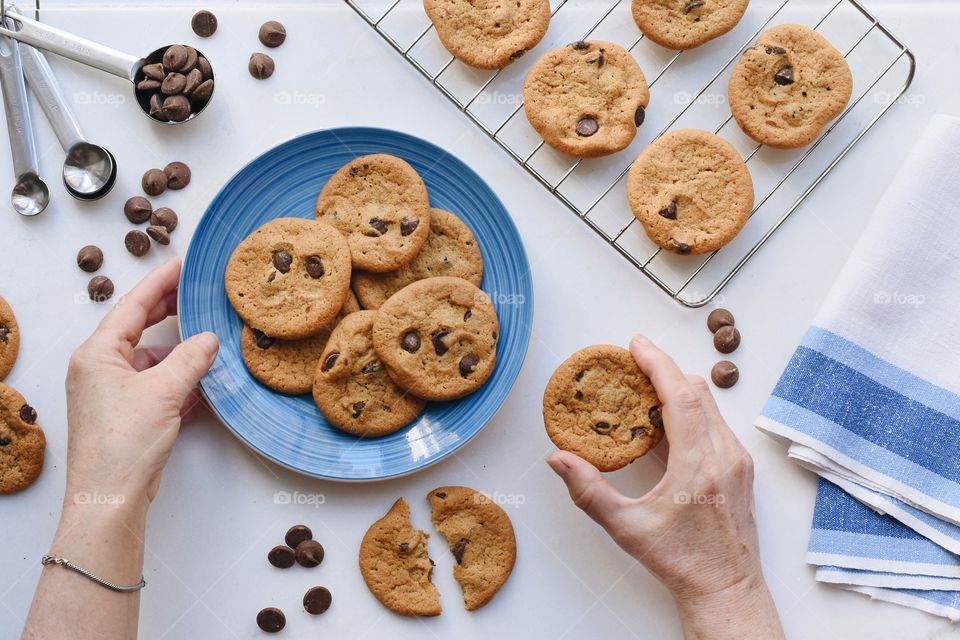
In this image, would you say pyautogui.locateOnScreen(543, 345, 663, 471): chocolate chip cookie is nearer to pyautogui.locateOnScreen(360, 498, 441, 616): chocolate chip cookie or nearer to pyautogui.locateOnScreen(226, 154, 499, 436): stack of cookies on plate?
pyautogui.locateOnScreen(226, 154, 499, 436): stack of cookies on plate

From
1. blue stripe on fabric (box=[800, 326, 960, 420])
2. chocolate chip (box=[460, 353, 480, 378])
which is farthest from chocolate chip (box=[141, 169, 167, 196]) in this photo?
blue stripe on fabric (box=[800, 326, 960, 420])

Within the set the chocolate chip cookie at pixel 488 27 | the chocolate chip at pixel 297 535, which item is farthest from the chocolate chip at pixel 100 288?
the chocolate chip cookie at pixel 488 27

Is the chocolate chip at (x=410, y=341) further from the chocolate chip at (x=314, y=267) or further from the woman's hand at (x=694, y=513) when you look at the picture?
the woman's hand at (x=694, y=513)

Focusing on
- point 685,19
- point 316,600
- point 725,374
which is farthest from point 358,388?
point 685,19

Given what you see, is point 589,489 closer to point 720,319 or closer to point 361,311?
point 720,319

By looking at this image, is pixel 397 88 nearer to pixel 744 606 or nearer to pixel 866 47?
pixel 866 47
